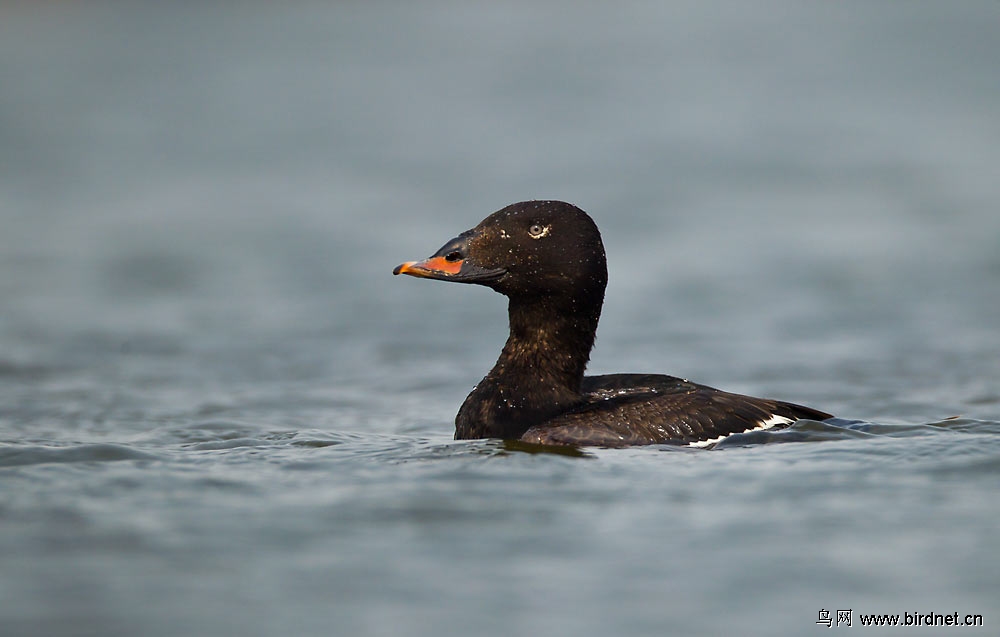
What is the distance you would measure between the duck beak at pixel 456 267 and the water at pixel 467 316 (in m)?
0.96

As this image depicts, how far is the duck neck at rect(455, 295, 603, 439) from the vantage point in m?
7.93

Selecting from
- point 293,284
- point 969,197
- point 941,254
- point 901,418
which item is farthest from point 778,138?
point 901,418

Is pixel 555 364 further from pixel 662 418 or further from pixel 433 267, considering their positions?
pixel 433 267

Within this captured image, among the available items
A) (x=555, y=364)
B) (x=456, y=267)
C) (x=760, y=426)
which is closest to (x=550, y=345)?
(x=555, y=364)

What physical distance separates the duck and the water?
0.27 metres

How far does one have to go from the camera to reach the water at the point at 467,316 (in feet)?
18.1

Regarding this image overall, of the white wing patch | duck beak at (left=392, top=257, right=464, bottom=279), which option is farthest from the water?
duck beak at (left=392, top=257, right=464, bottom=279)

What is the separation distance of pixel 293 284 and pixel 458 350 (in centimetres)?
278

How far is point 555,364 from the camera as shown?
812cm

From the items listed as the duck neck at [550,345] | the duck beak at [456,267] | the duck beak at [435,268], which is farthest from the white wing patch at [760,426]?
the duck beak at [435,268]

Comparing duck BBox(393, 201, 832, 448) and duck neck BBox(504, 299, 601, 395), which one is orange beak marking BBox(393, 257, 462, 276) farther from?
duck neck BBox(504, 299, 601, 395)

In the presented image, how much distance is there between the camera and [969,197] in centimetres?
1683

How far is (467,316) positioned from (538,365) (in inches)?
Result: 202

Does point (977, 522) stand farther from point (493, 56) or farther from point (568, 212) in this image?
point (493, 56)
